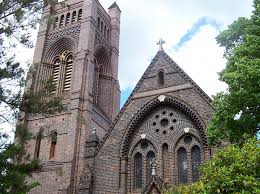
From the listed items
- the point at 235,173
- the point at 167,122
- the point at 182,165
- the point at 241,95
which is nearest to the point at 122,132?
the point at 167,122

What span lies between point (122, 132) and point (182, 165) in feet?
15.2

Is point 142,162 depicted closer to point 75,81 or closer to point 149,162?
point 149,162

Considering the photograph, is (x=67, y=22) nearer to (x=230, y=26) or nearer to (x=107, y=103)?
(x=107, y=103)

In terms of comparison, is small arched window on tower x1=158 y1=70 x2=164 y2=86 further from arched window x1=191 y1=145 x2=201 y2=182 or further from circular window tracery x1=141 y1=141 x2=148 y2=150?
arched window x1=191 y1=145 x2=201 y2=182

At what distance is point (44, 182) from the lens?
100 ft

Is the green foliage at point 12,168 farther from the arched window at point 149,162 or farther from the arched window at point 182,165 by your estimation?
the arched window at point 182,165

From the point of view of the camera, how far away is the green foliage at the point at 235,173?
42.5 feet

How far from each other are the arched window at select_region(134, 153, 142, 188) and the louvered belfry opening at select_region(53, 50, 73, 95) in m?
12.4

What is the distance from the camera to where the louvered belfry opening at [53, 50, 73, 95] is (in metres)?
36.2

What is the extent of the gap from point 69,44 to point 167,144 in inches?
692

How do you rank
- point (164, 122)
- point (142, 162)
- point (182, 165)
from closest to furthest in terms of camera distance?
1. point (182, 165)
2. point (142, 162)
3. point (164, 122)

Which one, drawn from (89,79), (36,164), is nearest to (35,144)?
(89,79)

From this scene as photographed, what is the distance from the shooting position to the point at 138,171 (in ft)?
84.2

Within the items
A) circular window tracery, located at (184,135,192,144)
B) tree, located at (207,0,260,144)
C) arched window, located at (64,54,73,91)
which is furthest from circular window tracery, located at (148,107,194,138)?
arched window, located at (64,54,73,91)
